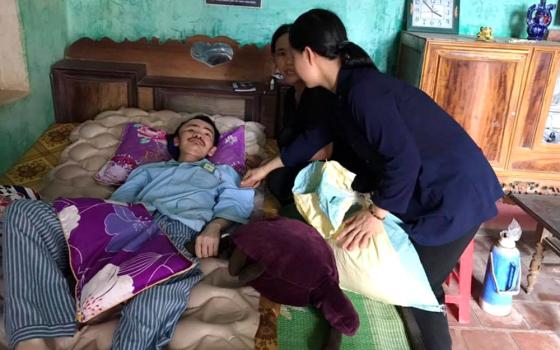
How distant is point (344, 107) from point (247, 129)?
1.23 m

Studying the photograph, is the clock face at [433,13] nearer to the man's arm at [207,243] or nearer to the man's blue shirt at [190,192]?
the man's blue shirt at [190,192]

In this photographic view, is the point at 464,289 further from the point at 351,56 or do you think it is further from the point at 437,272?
the point at 351,56

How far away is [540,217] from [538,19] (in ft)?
4.05

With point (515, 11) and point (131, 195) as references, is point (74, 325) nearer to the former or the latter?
point (131, 195)

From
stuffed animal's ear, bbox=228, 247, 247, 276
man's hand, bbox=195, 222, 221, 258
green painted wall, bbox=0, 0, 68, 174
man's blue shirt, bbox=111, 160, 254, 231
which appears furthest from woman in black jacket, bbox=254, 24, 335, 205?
green painted wall, bbox=0, 0, 68, 174

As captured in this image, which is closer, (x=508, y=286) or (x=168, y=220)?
(x=168, y=220)

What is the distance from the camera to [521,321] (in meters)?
2.13

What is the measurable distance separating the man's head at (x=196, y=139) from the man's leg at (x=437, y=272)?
1.00 m

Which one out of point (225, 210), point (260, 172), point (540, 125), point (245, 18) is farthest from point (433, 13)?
point (225, 210)

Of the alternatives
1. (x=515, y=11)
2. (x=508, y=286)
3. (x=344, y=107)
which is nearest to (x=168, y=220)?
(x=344, y=107)

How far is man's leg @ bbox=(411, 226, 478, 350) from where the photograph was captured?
1.45 metres

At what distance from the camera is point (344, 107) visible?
1.32 m

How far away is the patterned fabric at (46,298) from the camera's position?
117 cm

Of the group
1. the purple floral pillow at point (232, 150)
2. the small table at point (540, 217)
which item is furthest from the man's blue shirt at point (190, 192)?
the small table at point (540, 217)
